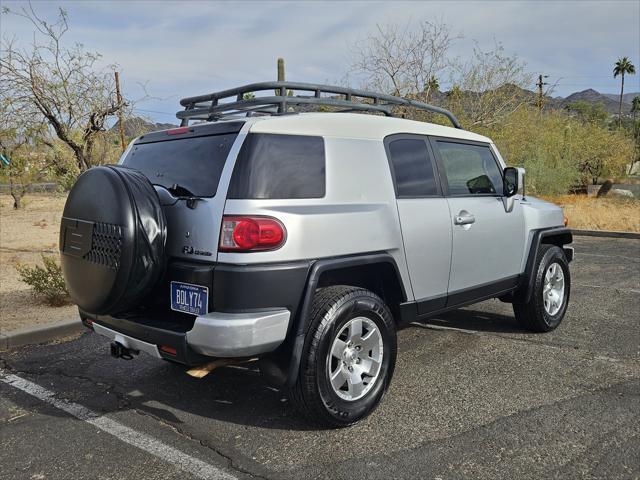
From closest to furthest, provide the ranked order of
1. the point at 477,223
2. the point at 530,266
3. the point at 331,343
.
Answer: the point at 331,343
the point at 477,223
the point at 530,266

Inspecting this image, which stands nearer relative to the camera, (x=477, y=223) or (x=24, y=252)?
(x=477, y=223)

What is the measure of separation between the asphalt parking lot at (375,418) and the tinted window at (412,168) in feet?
4.82

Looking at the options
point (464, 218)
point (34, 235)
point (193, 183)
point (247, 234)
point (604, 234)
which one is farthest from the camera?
point (604, 234)

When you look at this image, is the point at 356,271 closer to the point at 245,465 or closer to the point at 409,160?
the point at 409,160

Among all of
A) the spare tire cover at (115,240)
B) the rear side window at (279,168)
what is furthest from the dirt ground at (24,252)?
the rear side window at (279,168)

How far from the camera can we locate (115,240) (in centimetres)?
313

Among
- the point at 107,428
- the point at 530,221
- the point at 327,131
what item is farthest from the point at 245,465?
the point at 530,221

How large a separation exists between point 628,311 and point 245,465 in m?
5.10

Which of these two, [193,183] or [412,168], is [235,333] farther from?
[412,168]

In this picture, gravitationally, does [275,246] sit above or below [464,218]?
below

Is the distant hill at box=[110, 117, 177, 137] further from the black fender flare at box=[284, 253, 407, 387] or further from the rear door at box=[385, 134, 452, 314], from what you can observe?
the black fender flare at box=[284, 253, 407, 387]

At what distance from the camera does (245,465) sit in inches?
118

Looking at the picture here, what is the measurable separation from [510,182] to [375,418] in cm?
255

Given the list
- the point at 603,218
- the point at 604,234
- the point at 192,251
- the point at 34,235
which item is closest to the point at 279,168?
the point at 192,251
